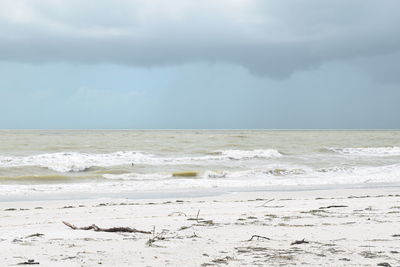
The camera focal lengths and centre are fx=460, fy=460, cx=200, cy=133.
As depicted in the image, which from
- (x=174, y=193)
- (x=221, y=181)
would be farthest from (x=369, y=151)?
(x=174, y=193)

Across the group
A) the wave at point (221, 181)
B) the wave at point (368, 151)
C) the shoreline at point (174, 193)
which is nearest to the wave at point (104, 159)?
the wave at point (221, 181)

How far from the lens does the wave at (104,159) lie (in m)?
20.4

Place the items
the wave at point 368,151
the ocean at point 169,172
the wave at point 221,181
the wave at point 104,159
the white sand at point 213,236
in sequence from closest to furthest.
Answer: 1. the white sand at point 213,236
2. the wave at point 221,181
3. the ocean at point 169,172
4. the wave at point 104,159
5. the wave at point 368,151

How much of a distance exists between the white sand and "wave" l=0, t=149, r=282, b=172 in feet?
39.8

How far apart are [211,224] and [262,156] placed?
64.4ft

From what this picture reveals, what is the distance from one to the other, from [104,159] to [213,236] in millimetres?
18729

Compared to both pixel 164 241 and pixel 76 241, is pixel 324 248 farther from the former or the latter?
pixel 76 241

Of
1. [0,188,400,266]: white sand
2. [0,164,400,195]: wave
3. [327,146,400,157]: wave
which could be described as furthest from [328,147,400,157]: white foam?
[0,188,400,266]: white sand

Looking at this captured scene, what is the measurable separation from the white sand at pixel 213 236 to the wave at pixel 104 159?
12124 millimetres

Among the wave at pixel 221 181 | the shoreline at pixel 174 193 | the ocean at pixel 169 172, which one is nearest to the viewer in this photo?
the shoreline at pixel 174 193

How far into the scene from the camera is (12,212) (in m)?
8.54

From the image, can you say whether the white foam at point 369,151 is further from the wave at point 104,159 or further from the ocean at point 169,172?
the wave at point 104,159

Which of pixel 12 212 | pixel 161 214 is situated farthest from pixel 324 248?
pixel 12 212

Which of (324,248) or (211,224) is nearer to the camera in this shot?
(324,248)
